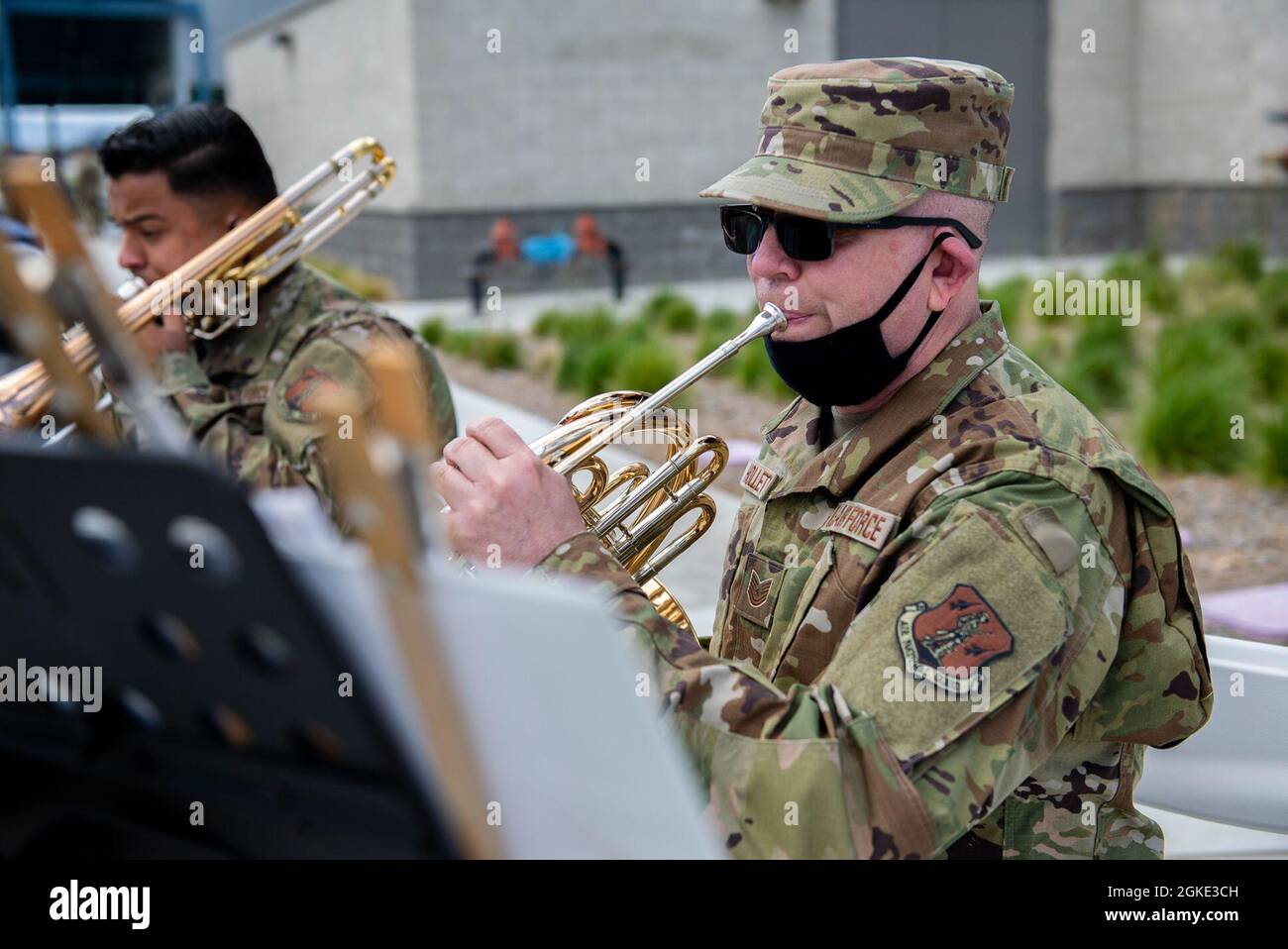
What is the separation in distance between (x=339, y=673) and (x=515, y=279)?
15738 mm

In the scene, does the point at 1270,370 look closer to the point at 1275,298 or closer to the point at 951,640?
the point at 1275,298

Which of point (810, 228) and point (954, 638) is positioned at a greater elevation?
point (810, 228)

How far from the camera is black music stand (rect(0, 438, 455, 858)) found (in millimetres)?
818

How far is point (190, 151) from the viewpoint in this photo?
3406 millimetres

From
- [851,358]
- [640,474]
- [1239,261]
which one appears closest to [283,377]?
[640,474]

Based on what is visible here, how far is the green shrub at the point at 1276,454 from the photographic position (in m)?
6.33

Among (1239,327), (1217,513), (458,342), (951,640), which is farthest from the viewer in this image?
(458,342)

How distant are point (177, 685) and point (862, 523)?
103 centimetres

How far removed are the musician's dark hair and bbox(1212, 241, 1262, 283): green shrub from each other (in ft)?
33.3

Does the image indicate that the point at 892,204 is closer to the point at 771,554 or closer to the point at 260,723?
the point at 771,554

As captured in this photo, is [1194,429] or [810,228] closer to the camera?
[810,228]

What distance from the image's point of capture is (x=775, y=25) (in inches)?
669

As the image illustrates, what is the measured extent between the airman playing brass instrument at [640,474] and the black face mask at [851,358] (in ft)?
0.74
